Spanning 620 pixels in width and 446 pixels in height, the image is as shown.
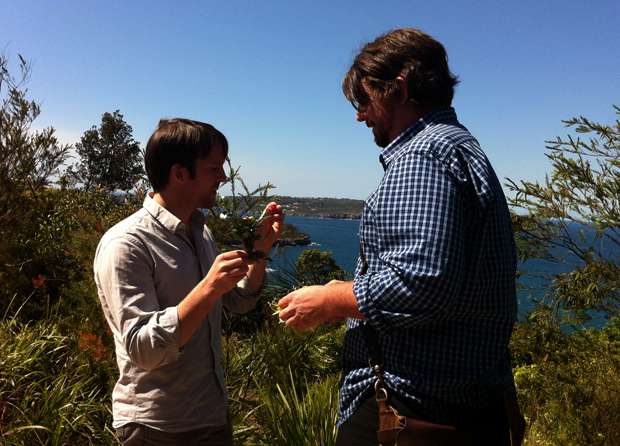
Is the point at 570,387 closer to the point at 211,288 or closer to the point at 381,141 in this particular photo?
the point at 381,141

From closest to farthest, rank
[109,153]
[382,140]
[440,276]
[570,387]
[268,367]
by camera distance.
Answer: [440,276] < [382,140] < [570,387] < [268,367] < [109,153]

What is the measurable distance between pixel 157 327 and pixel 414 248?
3.13 ft

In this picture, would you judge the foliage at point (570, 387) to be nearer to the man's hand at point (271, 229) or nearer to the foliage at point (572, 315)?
the foliage at point (572, 315)

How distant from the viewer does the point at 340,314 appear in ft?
4.67

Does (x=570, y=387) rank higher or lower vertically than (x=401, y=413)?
lower

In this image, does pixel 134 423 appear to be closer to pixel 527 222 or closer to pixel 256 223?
pixel 256 223

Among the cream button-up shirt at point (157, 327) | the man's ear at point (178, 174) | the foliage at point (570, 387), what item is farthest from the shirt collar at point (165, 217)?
the foliage at point (570, 387)

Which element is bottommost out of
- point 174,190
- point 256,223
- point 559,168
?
point 256,223

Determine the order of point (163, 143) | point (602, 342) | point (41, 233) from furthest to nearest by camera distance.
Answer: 1. point (41, 233)
2. point (602, 342)
3. point (163, 143)

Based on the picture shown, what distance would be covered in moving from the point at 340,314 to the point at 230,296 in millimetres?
965

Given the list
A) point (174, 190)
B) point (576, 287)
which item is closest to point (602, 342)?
point (576, 287)

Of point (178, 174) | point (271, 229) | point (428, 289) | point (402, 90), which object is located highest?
point (402, 90)

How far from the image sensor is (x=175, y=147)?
1.86 meters

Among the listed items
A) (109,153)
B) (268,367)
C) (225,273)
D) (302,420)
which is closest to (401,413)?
(225,273)
